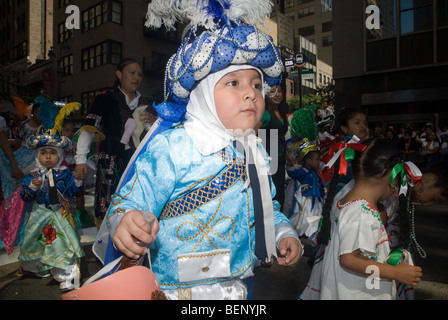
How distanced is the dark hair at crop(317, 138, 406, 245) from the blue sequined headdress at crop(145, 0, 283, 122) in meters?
0.89

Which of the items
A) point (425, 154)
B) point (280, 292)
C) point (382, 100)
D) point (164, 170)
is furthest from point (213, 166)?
point (382, 100)

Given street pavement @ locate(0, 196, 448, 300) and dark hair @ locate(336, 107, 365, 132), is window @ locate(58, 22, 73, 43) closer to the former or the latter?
street pavement @ locate(0, 196, 448, 300)

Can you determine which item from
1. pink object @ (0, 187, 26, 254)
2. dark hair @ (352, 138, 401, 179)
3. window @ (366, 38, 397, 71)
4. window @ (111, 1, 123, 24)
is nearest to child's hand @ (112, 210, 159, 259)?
dark hair @ (352, 138, 401, 179)

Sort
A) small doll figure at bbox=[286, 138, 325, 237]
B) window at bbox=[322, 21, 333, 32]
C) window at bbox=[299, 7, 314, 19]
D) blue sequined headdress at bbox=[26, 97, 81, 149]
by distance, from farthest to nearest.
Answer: window at bbox=[322, 21, 333, 32], window at bbox=[299, 7, 314, 19], small doll figure at bbox=[286, 138, 325, 237], blue sequined headdress at bbox=[26, 97, 81, 149]

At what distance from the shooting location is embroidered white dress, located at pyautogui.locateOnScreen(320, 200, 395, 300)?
190cm

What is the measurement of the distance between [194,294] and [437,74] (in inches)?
624

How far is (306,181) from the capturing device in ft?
15.0

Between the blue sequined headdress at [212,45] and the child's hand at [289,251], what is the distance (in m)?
0.83

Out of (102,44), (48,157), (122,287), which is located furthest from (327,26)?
(122,287)

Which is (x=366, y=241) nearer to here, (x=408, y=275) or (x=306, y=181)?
(x=408, y=275)

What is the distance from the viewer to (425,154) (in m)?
9.86

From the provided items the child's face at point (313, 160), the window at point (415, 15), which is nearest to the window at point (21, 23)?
the window at point (415, 15)
